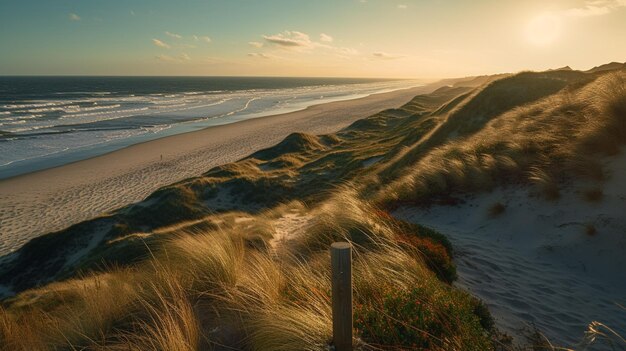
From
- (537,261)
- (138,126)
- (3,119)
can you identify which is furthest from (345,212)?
(3,119)

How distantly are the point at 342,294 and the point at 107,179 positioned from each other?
71.8 ft

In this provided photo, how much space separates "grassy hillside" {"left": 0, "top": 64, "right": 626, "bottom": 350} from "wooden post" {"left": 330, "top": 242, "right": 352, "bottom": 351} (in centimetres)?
27

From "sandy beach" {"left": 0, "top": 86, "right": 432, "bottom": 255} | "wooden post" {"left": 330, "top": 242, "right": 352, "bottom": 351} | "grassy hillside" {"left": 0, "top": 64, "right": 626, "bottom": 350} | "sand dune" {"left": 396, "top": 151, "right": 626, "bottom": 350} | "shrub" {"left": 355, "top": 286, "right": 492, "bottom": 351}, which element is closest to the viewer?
"wooden post" {"left": 330, "top": 242, "right": 352, "bottom": 351}

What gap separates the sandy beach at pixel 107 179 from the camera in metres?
15.8

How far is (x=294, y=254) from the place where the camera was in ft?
21.6

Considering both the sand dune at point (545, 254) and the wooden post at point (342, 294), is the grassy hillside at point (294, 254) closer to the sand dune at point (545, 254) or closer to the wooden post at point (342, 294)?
the wooden post at point (342, 294)

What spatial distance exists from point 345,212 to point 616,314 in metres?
Result: 4.29

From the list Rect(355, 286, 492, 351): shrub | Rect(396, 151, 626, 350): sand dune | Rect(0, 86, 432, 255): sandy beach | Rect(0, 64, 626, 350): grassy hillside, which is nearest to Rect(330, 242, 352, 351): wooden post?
Rect(0, 64, 626, 350): grassy hillside

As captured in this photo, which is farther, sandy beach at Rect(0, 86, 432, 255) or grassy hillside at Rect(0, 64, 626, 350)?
sandy beach at Rect(0, 86, 432, 255)

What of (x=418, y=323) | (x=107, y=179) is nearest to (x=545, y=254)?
(x=418, y=323)

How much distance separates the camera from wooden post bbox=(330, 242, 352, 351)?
2.77 m

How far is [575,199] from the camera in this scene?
7.34 metres

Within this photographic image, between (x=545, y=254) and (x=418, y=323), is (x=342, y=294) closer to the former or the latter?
(x=418, y=323)

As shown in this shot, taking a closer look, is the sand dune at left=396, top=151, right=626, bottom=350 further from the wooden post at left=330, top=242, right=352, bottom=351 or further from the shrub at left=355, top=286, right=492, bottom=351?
the wooden post at left=330, top=242, right=352, bottom=351
